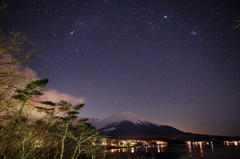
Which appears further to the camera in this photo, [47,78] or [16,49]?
[47,78]

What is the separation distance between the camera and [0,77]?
20.2 feet

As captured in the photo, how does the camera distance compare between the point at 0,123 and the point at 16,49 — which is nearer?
the point at 16,49

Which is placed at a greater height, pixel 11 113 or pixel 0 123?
pixel 11 113

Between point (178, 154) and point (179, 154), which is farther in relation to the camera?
point (178, 154)

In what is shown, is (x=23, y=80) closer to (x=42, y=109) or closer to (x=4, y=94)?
(x=4, y=94)

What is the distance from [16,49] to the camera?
6.28 meters

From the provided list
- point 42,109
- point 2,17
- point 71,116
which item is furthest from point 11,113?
point 71,116

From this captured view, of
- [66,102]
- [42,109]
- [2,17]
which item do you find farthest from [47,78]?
[2,17]

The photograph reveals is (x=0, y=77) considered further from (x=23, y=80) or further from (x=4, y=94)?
(x=23, y=80)

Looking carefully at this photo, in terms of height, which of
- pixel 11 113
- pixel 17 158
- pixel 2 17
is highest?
pixel 2 17

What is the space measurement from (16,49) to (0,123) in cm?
375

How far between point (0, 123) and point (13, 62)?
327 cm

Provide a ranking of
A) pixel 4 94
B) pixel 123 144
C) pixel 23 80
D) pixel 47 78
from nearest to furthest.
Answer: pixel 23 80, pixel 4 94, pixel 47 78, pixel 123 144

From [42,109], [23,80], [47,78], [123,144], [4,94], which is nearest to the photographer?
[23,80]
